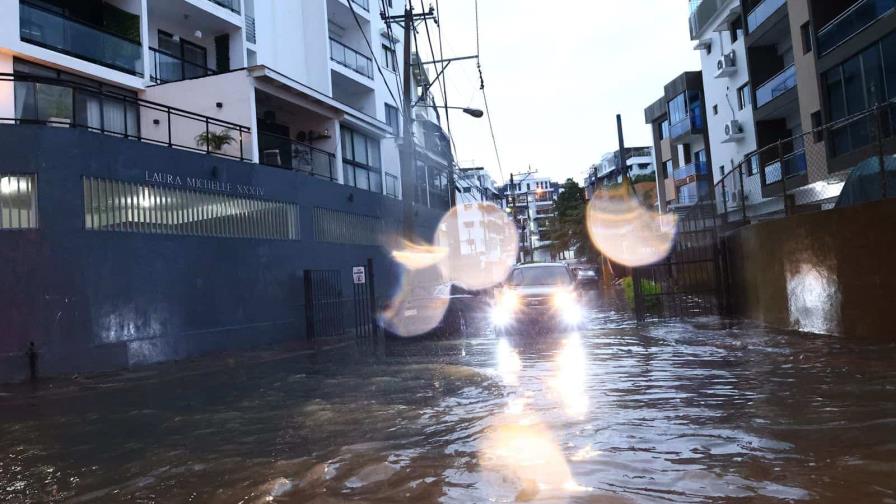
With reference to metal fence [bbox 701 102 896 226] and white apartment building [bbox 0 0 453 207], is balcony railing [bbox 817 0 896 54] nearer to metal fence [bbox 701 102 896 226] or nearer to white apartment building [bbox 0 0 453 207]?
metal fence [bbox 701 102 896 226]

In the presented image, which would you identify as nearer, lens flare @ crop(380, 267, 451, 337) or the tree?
lens flare @ crop(380, 267, 451, 337)

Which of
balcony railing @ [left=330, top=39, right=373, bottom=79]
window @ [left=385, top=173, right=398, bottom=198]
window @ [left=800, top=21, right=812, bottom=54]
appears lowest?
window @ [left=385, top=173, right=398, bottom=198]

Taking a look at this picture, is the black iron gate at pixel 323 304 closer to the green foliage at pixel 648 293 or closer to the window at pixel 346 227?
the window at pixel 346 227

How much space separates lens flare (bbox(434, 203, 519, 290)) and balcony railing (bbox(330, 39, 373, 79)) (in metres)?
8.21

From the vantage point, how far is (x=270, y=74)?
18172mm

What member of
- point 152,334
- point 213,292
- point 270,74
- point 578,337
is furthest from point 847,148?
point 152,334

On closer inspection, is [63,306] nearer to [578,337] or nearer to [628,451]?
[578,337]

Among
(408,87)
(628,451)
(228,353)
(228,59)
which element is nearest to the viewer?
(628,451)

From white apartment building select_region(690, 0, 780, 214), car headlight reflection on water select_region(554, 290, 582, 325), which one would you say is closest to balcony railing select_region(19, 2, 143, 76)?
car headlight reflection on water select_region(554, 290, 582, 325)

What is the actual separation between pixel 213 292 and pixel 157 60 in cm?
892

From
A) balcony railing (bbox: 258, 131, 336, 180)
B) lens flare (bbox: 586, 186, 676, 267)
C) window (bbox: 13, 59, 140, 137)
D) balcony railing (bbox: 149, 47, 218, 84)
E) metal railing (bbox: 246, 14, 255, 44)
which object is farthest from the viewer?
lens flare (bbox: 586, 186, 676, 267)

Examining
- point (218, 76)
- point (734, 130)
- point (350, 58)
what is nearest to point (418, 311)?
point (218, 76)

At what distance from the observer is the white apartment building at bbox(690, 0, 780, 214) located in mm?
31953

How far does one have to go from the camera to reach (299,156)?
2091cm
